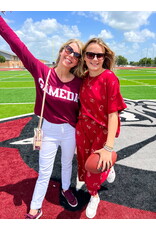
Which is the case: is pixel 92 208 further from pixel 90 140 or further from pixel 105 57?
pixel 105 57

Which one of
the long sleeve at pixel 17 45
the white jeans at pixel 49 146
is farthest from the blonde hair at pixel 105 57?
the white jeans at pixel 49 146

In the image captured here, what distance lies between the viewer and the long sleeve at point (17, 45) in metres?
2.29

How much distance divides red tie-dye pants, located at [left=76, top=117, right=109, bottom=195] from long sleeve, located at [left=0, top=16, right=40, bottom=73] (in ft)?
3.06

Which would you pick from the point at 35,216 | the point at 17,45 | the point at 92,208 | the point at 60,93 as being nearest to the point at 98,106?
the point at 60,93

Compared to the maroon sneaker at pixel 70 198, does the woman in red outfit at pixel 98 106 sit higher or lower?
higher

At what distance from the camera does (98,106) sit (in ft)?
7.27

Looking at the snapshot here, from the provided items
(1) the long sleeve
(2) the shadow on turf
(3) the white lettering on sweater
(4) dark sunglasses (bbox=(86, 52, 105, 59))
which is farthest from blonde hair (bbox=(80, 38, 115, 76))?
(2) the shadow on turf

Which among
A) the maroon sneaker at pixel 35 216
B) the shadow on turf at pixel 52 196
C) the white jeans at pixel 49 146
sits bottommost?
the shadow on turf at pixel 52 196

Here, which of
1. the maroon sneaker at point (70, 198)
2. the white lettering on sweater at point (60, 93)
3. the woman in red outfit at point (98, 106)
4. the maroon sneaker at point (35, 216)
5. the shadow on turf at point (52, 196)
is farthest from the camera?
the maroon sneaker at point (70, 198)

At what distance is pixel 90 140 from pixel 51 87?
84cm

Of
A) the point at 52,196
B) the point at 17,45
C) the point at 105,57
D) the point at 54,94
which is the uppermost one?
the point at 17,45

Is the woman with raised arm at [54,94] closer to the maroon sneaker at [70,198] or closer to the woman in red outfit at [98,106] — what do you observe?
the woman in red outfit at [98,106]

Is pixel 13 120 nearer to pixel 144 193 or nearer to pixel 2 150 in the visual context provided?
pixel 2 150

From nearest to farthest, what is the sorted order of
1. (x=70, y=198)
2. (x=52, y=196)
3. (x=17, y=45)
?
(x=17, y=45), (x=70, y=198), (x=52, y=196)
